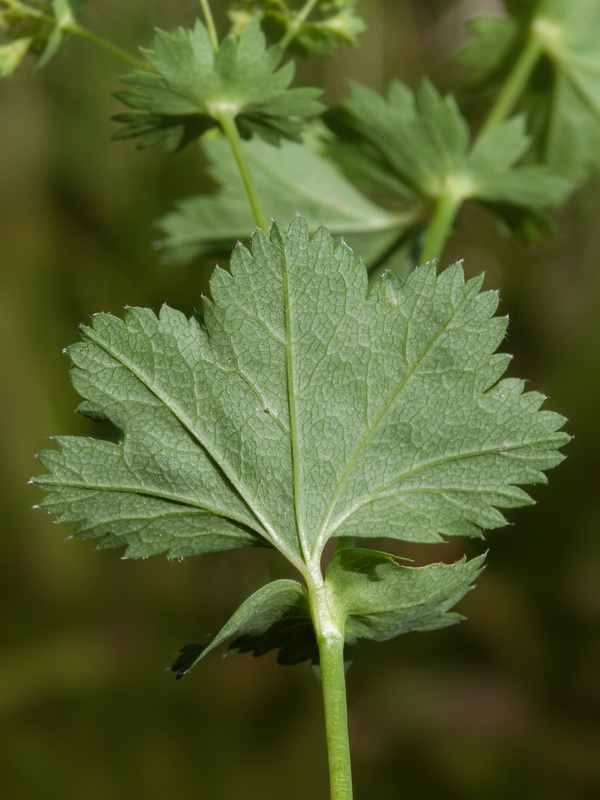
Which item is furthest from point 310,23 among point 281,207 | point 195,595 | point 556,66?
point 195,595

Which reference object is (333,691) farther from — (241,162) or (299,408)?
(241,162)

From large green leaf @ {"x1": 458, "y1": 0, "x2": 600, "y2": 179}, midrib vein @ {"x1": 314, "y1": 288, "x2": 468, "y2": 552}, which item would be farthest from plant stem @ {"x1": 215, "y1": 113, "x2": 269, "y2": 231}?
large green leaf @ {"x1": 458, "y1": 0, "x2": 600, "y2": 179}

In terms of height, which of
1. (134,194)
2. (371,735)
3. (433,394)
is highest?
(134,194)

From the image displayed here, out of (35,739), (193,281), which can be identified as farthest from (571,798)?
(193,281)

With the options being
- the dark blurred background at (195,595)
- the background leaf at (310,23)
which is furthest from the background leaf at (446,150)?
the dark blurred background at (195,595)

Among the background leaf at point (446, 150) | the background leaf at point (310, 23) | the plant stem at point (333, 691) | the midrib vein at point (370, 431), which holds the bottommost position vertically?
the plant stem at point (333, 691)

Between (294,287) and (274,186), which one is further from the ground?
(274,186)

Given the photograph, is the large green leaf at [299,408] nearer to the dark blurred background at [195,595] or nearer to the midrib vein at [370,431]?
the midrib vein at [370,431]

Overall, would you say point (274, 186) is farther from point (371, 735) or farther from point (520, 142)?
point (371, 735)
